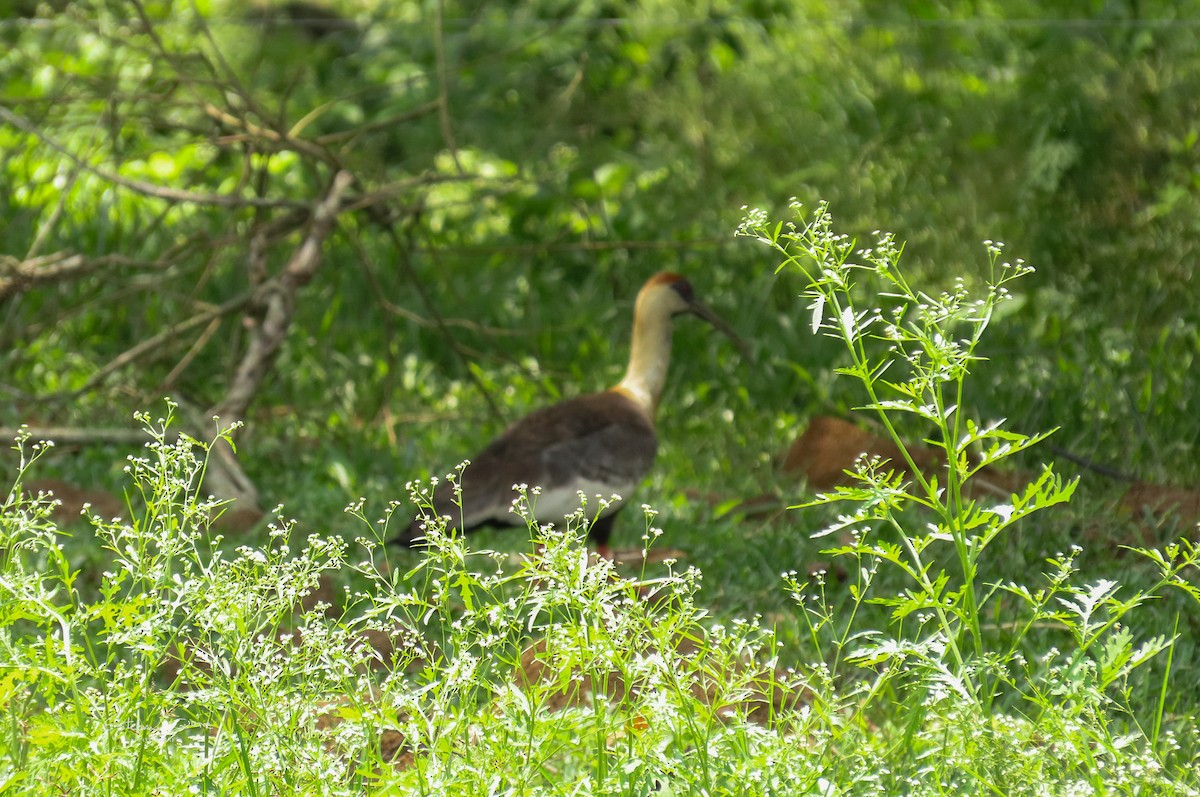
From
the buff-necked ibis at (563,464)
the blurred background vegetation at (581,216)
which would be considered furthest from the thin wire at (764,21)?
the buff-necked ibis at (563,464)

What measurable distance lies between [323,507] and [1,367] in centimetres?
212

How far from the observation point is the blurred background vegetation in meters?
6.14

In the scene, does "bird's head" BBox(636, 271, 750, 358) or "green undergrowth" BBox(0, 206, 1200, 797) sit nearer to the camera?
"green undergrowth" BBox(0, 206, 1200, 797)

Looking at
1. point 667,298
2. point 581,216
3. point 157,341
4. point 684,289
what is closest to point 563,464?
point 667,298

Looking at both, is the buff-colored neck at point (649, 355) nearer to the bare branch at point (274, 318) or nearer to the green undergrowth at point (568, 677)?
the bare branch at point (274, 318)

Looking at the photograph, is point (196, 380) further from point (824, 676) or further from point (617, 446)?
point (824, 676)

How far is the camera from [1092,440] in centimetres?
595

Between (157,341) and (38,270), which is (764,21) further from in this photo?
(38,270)

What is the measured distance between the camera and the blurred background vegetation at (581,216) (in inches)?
242

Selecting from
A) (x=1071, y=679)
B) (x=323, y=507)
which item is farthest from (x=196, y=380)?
(x=1071, y=679)

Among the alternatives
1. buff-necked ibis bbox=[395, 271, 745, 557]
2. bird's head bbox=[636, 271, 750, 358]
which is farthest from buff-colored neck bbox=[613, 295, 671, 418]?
buff-necked ibis bbox=[395, 271, 745, 557]

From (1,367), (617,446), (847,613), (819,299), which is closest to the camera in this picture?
(819,299)

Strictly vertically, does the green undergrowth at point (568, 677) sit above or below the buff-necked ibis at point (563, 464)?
above

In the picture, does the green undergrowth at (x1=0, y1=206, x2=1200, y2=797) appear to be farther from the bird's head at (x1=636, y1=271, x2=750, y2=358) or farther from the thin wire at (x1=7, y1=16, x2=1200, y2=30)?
the thin wire at (x1=7, y1=16, x2=1200, y2=30)
